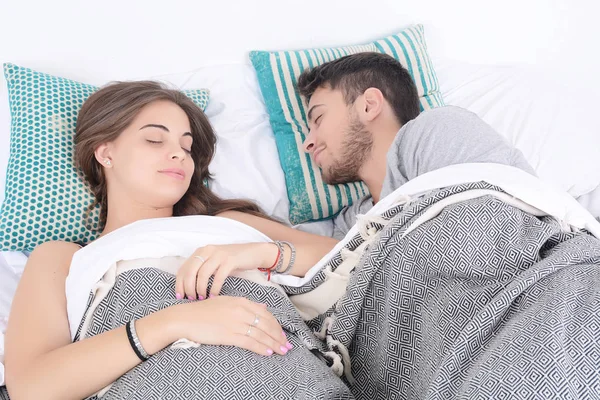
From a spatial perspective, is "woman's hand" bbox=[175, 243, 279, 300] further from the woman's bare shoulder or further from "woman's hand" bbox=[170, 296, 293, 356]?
the woman's bare shoulder

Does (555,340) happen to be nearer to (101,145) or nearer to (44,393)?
(44,393)

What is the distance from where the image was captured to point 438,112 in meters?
1.64

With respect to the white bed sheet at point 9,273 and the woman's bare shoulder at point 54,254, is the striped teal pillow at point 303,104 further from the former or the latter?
the white bed sheet at point 9,273

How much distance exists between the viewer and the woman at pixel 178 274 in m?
1.11

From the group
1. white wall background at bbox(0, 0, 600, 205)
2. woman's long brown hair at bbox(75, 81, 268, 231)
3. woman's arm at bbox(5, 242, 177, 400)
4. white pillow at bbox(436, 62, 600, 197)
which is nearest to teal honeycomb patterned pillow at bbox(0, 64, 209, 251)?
woman's long brown hair at bbox(75, 81, 268, 231)

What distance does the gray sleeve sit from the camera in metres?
1.51

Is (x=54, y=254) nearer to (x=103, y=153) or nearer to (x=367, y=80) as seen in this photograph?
(x=103, y=153)

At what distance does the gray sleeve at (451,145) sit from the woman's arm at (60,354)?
809 millimetres

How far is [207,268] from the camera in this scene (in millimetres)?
1237

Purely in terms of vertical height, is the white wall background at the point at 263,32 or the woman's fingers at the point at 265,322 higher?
the white wall background at the point at 263,32

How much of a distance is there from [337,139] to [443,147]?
0.39m

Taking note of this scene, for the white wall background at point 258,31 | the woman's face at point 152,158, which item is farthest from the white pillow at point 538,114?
the woman's face at point 152,158

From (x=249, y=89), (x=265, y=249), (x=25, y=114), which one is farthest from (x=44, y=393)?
(x=249, y=89)

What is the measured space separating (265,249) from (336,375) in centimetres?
36
